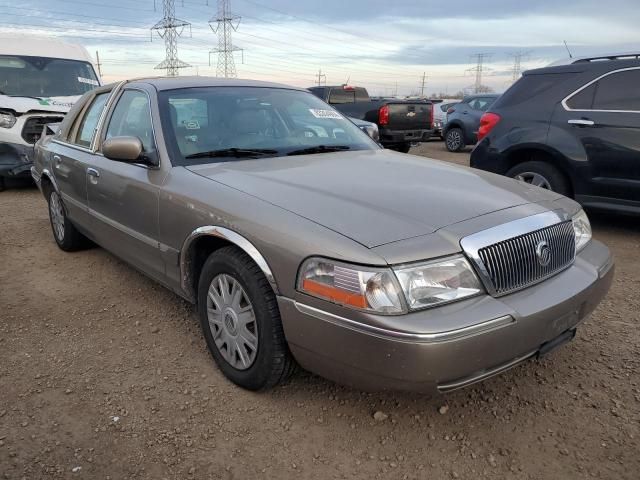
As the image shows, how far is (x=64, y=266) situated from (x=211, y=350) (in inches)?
97.8

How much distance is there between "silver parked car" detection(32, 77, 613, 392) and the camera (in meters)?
2.12

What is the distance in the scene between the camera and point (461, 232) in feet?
7.54

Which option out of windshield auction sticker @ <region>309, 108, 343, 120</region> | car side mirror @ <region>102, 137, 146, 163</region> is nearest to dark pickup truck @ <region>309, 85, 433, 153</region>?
windshield auction sticker @ <region>309, 108, 343, 120</region>

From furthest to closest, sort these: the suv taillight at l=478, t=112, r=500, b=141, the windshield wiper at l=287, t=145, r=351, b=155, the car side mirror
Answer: the suv taillight at l=478, t=112, r=500, b=141, the windshield wiper at l=287, t=145, r=351, b=155, the car side mirror

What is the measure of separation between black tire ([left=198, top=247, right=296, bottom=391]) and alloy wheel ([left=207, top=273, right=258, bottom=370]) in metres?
0.03

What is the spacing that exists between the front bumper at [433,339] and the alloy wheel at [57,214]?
354cm

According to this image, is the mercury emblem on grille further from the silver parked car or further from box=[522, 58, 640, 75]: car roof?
box=[522, 58, 640, 75]: car roof

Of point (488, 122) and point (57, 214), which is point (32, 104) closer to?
point (57, 214)

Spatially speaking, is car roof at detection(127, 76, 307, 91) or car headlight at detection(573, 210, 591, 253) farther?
car roof at detection(127, 76, 307, 91)

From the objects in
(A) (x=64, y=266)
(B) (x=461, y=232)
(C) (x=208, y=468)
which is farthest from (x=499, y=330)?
(A) (x=64, y=266)

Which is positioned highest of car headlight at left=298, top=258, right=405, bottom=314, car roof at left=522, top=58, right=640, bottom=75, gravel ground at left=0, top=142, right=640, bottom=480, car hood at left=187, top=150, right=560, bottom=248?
car roof at left=522, top=58, right=640, bottom=75

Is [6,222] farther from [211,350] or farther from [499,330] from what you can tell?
[499,330]

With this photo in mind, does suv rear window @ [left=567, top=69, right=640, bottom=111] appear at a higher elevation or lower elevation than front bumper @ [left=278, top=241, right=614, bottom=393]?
higher

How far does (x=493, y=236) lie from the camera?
7.61 ft
